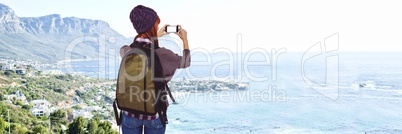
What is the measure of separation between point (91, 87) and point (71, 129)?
17.3 metres

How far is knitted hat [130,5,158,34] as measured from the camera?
1.09m

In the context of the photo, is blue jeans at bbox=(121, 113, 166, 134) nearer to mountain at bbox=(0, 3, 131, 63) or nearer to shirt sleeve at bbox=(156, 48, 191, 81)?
shirt sleeve at bbox=(156, 48, 191, 81)

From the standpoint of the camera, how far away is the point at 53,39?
135 feet

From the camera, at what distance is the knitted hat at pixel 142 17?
1095 mm

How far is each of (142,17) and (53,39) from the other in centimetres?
4335

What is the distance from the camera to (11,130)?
31.6ft

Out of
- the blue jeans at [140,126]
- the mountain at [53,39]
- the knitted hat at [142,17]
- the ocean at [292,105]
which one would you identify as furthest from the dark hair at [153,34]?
the mountain at [53,39]

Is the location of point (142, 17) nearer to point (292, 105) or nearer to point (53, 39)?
point (292, 105)

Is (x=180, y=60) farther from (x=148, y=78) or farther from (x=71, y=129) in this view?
(x=71, y=129)

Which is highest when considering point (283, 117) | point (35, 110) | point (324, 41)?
point (324, 41)

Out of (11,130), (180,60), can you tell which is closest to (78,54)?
(11,130)

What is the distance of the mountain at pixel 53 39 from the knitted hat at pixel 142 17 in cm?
2268

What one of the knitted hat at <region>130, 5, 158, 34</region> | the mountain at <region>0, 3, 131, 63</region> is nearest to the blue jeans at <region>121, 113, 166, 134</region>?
the knitted hat at <region>130, 5, 158, 34</region>

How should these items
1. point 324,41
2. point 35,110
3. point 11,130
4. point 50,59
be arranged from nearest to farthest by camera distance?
point 11,130
point 35,110
point 324,41
point 50,59
